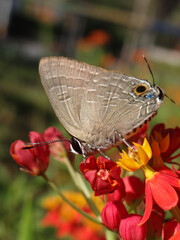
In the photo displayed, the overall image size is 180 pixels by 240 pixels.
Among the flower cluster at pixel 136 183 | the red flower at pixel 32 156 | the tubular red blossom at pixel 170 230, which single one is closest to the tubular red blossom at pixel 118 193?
the flower cluster at pixel 136 183

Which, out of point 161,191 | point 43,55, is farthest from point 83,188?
point 43,55

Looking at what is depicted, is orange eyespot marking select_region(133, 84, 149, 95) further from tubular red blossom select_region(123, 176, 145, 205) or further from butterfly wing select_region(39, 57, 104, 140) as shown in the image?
tubular red blossom select_region(123, 176, 145, 205)

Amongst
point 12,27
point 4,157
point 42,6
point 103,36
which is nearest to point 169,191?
point 4,157

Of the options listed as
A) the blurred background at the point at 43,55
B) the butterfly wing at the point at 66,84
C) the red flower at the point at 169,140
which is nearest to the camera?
the red flower at the point at 169,140

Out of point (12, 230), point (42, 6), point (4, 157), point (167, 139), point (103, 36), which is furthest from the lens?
point (42, 6)

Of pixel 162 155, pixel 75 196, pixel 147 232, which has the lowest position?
pixel 75 196

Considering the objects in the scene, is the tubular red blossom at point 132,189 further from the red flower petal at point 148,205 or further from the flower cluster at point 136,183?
the red flower petal at point 148,205

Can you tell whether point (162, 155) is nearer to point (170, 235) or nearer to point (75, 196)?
point (170, 235)

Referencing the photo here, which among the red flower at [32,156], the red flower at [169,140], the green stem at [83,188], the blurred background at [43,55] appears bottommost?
the blurred background at [43,55]

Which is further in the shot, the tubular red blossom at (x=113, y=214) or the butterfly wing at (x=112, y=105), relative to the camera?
the butterfly wing at (x=112, y=105)

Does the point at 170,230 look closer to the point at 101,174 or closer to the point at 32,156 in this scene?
the point at 101,174
